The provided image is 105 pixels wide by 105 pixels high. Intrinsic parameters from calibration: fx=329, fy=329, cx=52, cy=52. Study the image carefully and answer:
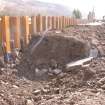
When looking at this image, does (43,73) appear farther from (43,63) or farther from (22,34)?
(22,34)

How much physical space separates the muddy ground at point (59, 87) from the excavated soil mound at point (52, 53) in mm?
174

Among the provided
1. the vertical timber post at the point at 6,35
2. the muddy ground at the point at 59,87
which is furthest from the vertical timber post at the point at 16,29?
the muddy ground at the point at 59,87

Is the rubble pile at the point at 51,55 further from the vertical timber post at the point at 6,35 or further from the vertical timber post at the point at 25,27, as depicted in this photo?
the vertical timber post at the point at 6,35

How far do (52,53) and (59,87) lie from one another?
2.83m

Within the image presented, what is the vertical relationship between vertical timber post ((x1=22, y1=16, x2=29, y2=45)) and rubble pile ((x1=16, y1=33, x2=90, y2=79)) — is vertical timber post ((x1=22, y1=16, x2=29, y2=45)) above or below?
above

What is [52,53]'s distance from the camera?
9.26 metres

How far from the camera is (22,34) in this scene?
33.0 ft

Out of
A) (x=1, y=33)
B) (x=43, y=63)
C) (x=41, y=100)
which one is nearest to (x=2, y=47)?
(x=1, y=33)

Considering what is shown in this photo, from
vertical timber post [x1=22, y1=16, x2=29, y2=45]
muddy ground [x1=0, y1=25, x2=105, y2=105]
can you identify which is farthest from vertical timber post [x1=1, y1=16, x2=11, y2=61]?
vertical timber post [x1=22, y1=16, x2=29, y2=45]

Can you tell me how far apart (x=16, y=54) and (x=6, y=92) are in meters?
3.10

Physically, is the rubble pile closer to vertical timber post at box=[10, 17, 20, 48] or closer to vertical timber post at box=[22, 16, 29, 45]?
vertical timber post at box=[22, 16, 29, 45]

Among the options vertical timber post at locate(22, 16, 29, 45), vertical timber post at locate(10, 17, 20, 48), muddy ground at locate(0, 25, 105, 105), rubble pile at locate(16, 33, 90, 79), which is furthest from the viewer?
vertical timber post at locate(22, 16, 29, 45)

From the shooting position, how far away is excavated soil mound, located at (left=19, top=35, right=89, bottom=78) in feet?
28.6

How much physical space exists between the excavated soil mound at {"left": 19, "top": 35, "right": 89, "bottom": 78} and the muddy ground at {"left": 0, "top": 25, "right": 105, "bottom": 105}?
0.17 metres
